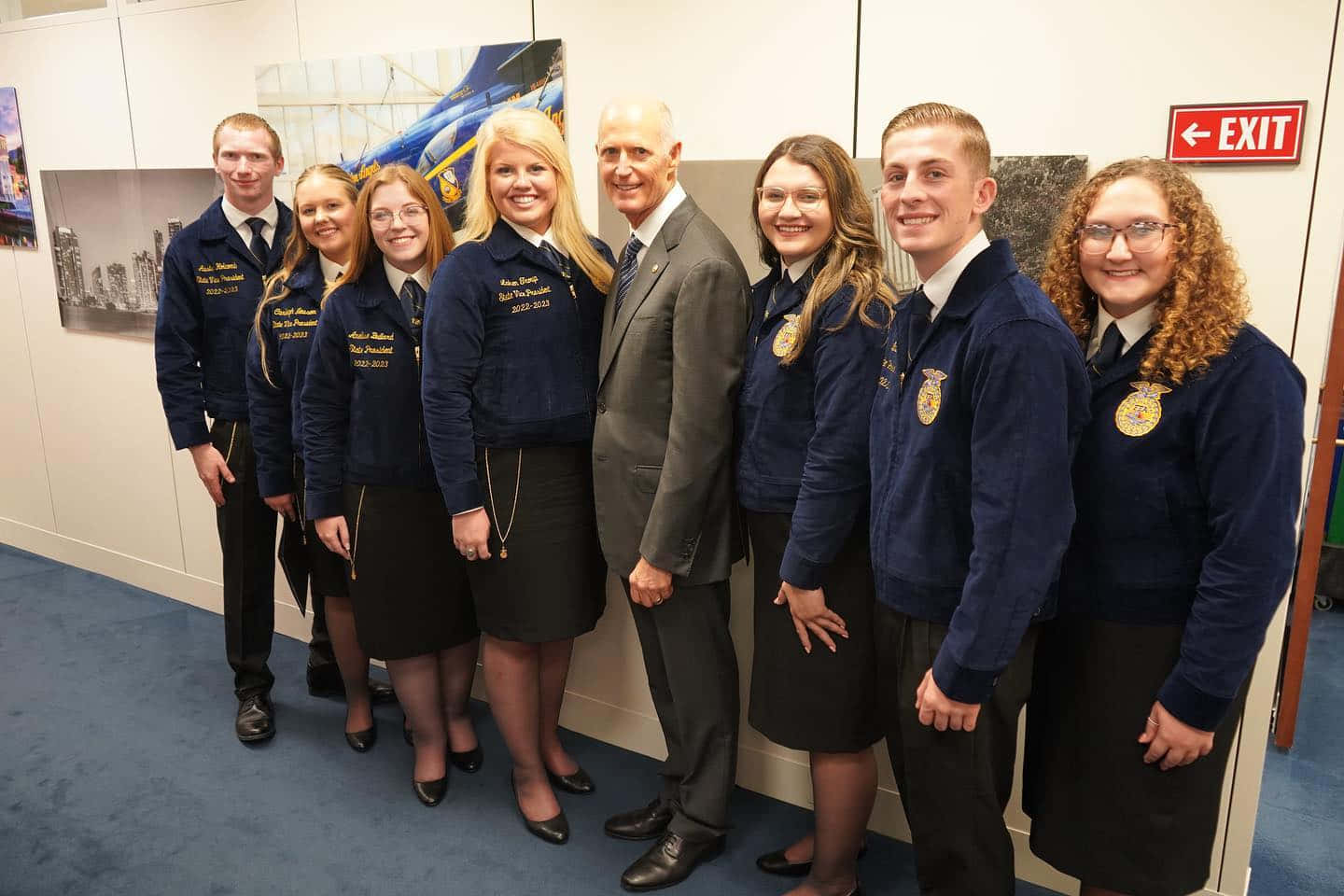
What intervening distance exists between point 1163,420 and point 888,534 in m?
0.47

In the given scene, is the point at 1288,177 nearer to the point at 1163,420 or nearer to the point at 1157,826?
the point at 1163,420

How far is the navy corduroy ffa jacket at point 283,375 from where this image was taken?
268cm

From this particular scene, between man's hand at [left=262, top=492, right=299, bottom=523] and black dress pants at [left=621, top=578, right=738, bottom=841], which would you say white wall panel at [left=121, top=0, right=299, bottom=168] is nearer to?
man's hand at [left=262, top=492, right=299, bottom=523]

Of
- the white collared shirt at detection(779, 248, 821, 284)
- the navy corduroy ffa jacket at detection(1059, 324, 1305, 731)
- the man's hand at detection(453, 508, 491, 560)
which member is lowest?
the man's hand at detection(453, 508, 491, 560)

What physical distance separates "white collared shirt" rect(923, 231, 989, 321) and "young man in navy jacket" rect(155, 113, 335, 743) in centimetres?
218

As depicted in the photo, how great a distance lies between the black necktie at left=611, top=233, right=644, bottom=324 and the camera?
2.17 metres

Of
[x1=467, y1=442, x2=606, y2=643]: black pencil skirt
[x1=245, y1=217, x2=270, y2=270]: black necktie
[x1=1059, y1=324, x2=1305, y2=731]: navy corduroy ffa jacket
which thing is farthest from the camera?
[x1=245, y1=217, x2=270, y2=270]: black necktie

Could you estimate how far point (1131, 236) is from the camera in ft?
4.91

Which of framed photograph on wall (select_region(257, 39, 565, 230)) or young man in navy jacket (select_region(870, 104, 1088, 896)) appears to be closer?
young man in navy jacket (select_region(870, 104, 1088, 896))

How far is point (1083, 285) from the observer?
1661 mm

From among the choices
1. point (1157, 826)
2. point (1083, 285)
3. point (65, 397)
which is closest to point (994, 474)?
point (1083, 285)

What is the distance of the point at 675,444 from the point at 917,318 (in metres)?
0.63

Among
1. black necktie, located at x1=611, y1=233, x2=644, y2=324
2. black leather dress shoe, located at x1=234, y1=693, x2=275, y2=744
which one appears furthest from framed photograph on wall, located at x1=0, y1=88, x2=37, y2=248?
black necktie, located at x1=611, y1=233, x2=644, y2=324

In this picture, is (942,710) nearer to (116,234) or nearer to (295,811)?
(295,811)
